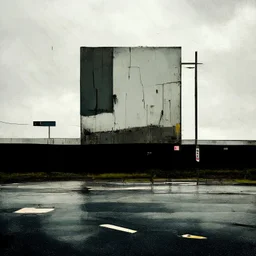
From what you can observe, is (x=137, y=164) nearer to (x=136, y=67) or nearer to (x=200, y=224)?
(x=136, y=67)

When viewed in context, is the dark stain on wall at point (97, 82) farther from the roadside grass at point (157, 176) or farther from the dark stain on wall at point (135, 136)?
the roadside grass at point (157, 176)

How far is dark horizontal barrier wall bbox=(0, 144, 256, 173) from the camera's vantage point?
34.4 m

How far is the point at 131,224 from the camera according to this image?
10984mm

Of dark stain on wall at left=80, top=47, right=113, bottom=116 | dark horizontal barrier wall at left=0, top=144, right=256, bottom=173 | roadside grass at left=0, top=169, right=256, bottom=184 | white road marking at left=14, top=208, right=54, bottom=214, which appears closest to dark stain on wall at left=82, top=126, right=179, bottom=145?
dark horizontal barrier wall at left=0, top=144, right=256, bottom=173

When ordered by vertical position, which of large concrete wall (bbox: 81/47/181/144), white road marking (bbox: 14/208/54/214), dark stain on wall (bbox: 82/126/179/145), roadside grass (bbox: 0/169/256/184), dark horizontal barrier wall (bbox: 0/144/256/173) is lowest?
roadside grass (bbox: 0/169/256/184)

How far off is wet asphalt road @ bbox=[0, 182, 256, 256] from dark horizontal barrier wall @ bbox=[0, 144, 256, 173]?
53.8ft

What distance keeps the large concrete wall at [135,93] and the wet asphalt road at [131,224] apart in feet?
62.6

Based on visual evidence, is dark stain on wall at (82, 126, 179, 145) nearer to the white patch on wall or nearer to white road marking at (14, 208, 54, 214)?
the white patch on wall

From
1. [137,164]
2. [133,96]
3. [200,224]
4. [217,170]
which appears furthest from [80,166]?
Result: [200,224]

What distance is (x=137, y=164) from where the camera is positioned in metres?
35.2

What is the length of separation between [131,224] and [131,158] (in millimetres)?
24141

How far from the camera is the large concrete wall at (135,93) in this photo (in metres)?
36.8

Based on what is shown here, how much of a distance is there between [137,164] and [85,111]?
605 cm

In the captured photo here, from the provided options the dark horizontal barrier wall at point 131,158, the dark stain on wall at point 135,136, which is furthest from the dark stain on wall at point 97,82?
the dark horizontal barrier wall at point 131,158
